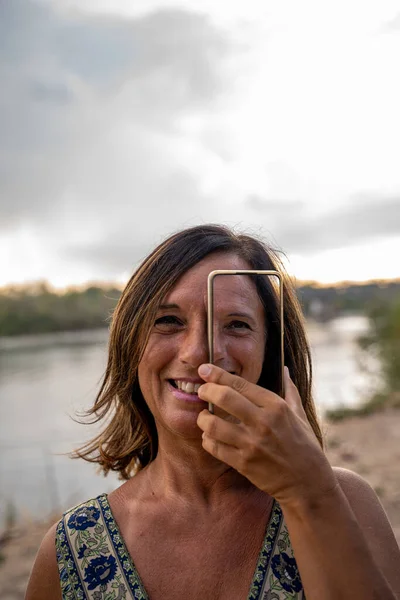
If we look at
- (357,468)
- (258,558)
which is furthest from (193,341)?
(357,468)

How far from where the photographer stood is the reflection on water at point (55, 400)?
1161cm

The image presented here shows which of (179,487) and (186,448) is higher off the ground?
(186,448)

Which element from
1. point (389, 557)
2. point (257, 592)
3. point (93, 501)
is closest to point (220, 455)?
point (257, 592)

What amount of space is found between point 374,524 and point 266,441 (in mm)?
682

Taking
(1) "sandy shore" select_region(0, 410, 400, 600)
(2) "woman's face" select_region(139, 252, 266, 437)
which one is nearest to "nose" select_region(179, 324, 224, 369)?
(2) "woman's face" select_region(139, 252, 266, 437)

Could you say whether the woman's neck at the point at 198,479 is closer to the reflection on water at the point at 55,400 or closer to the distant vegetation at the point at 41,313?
the reflection on water at the point at 55,400

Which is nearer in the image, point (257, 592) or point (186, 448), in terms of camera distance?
point (257, 592)

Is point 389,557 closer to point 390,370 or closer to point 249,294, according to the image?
point 249,294

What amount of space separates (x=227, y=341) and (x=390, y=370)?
26239 mm

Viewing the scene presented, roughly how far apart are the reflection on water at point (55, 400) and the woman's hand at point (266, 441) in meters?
1.12

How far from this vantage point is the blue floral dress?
1.86 m

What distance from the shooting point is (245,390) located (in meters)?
1.52

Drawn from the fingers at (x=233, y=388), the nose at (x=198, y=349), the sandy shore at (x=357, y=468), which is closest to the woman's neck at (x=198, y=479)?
the nose at (x=198, y=349)

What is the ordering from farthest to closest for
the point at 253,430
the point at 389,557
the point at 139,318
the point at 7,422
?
1. the point at 7,422
2. the point at 139,318
3. the point at 389,557
4. the point at 253,430
